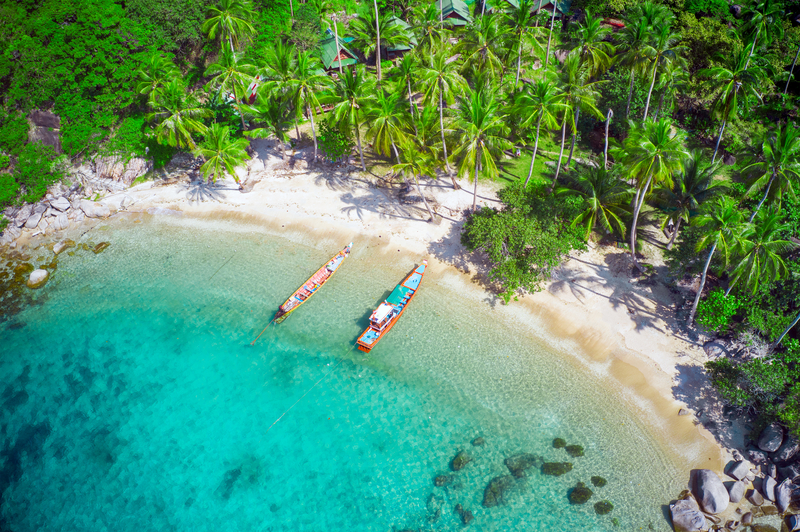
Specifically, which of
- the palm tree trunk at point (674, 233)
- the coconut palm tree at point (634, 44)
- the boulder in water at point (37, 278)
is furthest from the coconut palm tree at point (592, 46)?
the boulder in water at point (37, 278)

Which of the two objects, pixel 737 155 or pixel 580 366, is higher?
pixel 737 155

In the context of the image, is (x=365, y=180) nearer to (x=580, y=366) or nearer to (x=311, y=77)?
(x=311, y=77)

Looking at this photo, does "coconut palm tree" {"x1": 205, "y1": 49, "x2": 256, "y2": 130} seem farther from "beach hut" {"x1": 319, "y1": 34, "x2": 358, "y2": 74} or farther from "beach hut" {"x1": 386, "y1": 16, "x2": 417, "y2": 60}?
"beach hut" {"x1": 386, "y1": 16, "x2": 417, "y2": 60}

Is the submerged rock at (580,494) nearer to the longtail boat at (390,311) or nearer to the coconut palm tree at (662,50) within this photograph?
the longtail boat at (390,311)

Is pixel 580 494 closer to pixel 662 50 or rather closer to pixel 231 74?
pixel 662 50

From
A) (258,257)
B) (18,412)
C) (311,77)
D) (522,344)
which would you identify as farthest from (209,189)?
(522,344)

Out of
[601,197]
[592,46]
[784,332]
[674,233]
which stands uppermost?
[592,46]

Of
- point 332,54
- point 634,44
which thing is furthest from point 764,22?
point 332,54
